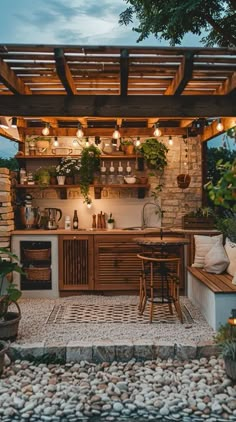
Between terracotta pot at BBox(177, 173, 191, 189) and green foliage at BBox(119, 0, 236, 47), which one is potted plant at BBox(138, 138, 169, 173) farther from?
green foliage at BBox(119, 0, 236, 47)

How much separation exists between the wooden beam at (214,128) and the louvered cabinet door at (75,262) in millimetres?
2382

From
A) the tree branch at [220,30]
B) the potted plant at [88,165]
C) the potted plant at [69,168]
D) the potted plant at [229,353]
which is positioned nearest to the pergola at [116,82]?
the potted plant at [69,168]

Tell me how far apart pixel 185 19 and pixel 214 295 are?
16.8 ft

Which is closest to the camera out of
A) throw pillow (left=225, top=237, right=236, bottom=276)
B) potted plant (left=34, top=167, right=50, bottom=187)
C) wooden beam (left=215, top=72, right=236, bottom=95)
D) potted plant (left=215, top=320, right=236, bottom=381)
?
potted plant (left=215, top=320, right=236, bottom=381)

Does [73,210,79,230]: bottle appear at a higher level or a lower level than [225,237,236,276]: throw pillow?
higher

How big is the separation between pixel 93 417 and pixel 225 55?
10.9 feet

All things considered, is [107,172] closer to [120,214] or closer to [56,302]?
[120,214]

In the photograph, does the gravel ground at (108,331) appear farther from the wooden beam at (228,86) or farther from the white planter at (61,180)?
the wooden beam at (228,86)

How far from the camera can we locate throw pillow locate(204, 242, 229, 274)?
6539 mm

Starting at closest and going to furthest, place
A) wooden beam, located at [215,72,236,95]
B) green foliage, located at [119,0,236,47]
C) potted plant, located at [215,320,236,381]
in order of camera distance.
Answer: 1. potted plant, located at [215,320,236,381]
2. wooden beam, located at [215,72,236,95]
3. green foliage, located at [119,0,236,47]

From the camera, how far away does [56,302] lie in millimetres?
7117

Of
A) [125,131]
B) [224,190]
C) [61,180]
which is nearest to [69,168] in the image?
[61,180]

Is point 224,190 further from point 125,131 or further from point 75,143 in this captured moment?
point 75,143

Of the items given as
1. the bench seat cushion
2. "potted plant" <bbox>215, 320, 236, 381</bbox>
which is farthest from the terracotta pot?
"potted plant" <bbox>215, 320, 236, 381</bbox>
